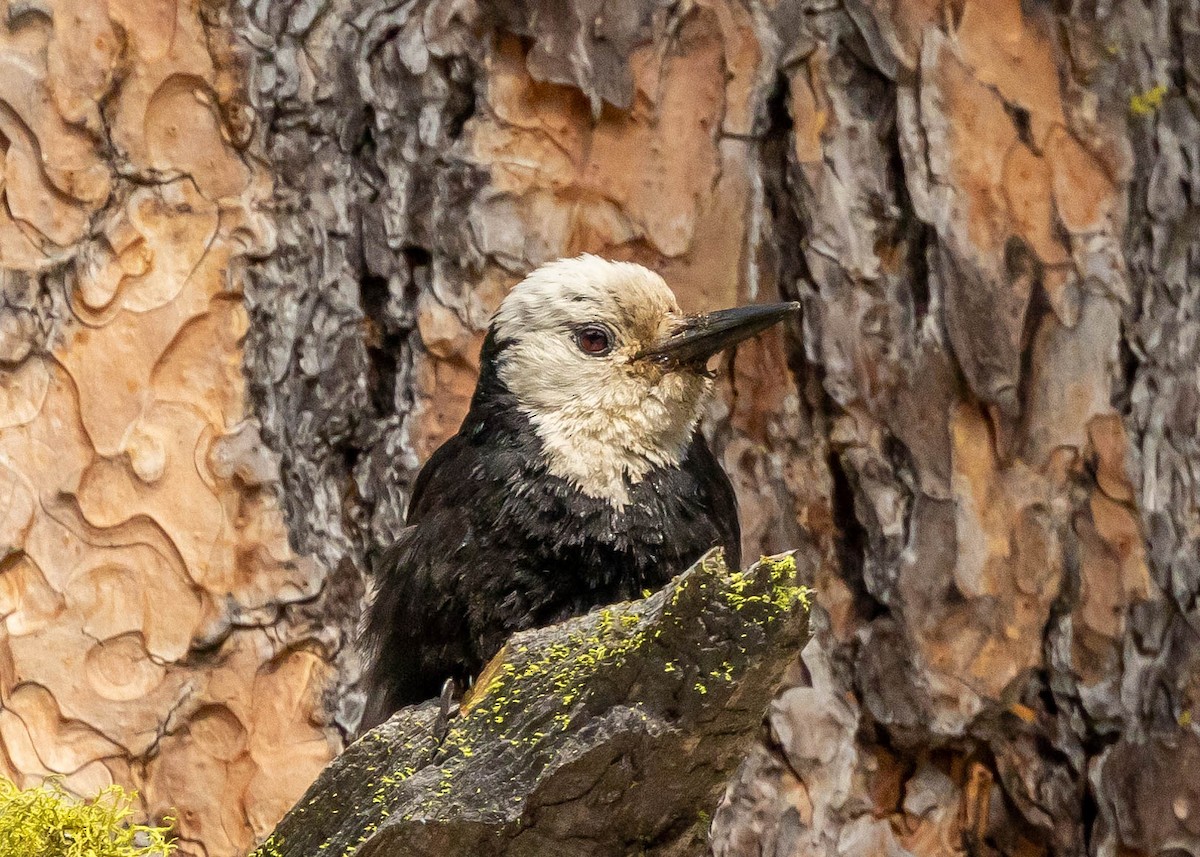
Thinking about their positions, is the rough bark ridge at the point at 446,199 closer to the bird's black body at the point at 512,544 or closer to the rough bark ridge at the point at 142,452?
the rough bark ridge at the point at 142,452

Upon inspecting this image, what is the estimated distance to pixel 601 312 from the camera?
2152mm

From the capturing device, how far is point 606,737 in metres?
1.39

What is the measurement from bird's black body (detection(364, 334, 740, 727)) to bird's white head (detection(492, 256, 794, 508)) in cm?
2

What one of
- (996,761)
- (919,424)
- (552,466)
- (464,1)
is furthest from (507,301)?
(996,761)

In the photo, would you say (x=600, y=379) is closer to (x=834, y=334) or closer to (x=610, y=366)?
(x=610, y=366)

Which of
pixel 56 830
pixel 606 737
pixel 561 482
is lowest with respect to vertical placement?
pixel 56 830

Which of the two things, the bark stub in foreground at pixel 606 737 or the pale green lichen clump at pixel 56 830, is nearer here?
the bark stub in foreground at pixel 606 737

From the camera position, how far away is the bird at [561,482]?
2.00m

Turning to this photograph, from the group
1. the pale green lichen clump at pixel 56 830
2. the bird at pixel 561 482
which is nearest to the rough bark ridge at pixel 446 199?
the bird at pixel 561 482

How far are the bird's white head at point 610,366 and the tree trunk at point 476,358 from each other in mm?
432

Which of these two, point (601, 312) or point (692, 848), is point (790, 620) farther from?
point (601, 312)

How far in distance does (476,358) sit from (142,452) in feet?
2.04

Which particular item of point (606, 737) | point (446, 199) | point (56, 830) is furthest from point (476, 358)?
point (606, 737)

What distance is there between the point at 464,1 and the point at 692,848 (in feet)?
5.45
